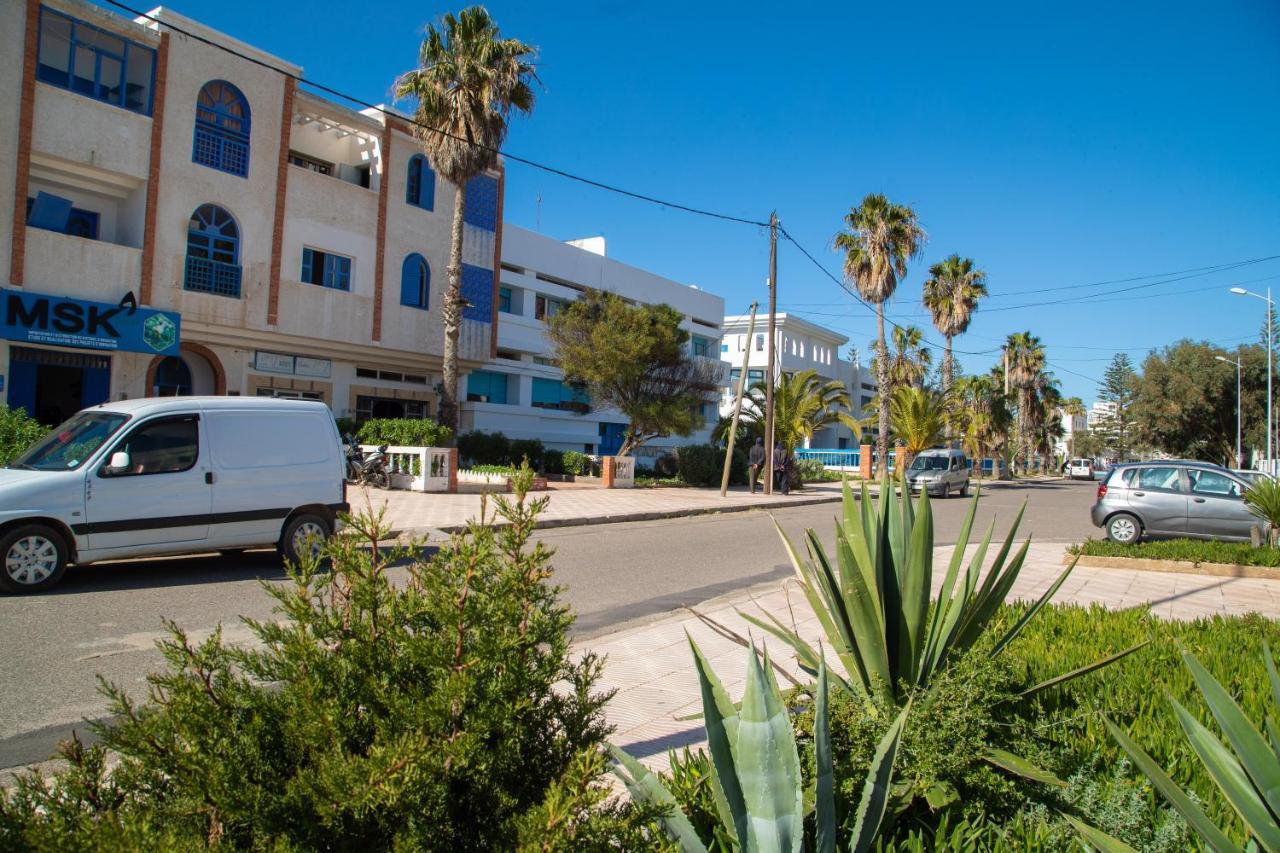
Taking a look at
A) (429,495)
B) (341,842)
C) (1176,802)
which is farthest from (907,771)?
(429,495)

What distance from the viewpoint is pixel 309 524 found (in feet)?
31.2

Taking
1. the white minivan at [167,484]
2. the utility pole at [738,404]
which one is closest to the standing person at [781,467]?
the utility pole at [738,404]

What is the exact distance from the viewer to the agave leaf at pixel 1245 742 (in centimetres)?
204

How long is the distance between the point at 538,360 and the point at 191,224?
54.3 feet

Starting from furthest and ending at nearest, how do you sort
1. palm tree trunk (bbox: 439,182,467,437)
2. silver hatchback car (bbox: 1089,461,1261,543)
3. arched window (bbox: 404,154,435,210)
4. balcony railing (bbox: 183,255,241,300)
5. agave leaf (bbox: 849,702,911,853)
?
arched window (bbox: 404,154,435,210)
palm tree trunk (bbox: 439,182,467,437)
balcony railing (bbox: 183,255,241,300)
silver hatchback car (bbox: 1089,461,1261,543)
agave leaf (bbox: 849,702,911,853)

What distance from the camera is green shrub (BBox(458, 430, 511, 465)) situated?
89.6 feet

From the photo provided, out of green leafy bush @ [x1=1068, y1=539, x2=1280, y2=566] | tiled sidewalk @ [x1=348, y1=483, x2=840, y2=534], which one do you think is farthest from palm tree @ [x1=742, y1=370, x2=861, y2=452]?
green leafy bush @ [x1=1068, y1=539, x2=1280, y2=566]

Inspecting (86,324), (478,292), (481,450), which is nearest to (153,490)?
(86,324)

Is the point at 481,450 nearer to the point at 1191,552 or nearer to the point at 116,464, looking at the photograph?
the point at 116,464

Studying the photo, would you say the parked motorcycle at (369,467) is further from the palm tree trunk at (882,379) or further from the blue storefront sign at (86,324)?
the palm tree trunk at (882,379)

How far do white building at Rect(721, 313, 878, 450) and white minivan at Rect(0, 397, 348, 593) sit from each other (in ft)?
133

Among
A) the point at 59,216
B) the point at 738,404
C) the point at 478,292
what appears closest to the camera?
the point at 59,216

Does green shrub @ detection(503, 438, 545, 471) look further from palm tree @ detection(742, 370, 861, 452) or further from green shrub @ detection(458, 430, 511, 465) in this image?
palm tree @ detection(742, 370, 861, 452)

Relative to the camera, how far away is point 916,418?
126 ft
